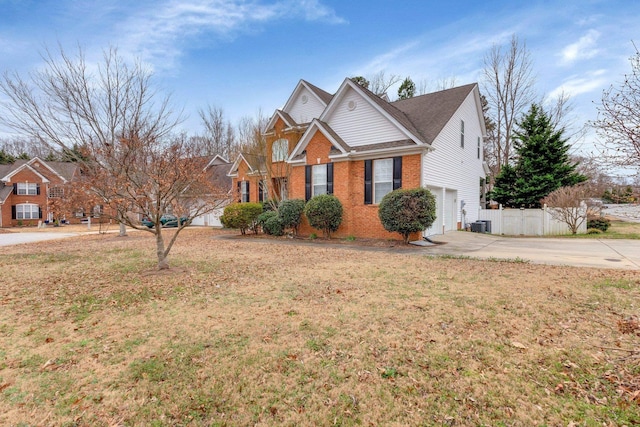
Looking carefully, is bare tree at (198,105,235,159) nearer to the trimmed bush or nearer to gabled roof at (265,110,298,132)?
gabled roof at (265,110,298,132)

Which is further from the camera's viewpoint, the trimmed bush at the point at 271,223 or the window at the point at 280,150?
the window at the point at 280,150

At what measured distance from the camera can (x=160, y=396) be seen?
9.72 feet

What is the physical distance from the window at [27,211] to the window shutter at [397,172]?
139ft

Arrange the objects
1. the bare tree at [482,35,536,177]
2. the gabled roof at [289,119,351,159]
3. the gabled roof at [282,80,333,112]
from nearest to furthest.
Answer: the gabled roof at [289,119,351,159]
the gabled roof at [282,80,333,112]
the bare tree at [482,35,536,177]

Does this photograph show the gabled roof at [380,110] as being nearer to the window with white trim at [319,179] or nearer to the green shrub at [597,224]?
the window with white trim at [319,179]

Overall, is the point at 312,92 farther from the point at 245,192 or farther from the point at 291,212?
the point at 245,192

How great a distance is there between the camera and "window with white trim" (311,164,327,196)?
624 inches

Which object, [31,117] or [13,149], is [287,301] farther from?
[13,149]

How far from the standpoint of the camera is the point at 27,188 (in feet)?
116

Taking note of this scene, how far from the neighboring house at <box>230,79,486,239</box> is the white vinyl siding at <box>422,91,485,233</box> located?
1.9 inches

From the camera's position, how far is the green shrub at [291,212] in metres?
15.6

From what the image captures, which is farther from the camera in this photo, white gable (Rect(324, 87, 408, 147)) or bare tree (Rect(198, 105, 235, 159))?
bare tree (Rect(198, 105, 235, 159))

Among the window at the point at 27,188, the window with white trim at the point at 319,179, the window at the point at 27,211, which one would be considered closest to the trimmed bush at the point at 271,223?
the window with white trim at the point at 319,179

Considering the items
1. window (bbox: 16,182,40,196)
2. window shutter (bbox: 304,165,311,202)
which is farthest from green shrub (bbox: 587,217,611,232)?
window (bbox: 16,182,40,196)
